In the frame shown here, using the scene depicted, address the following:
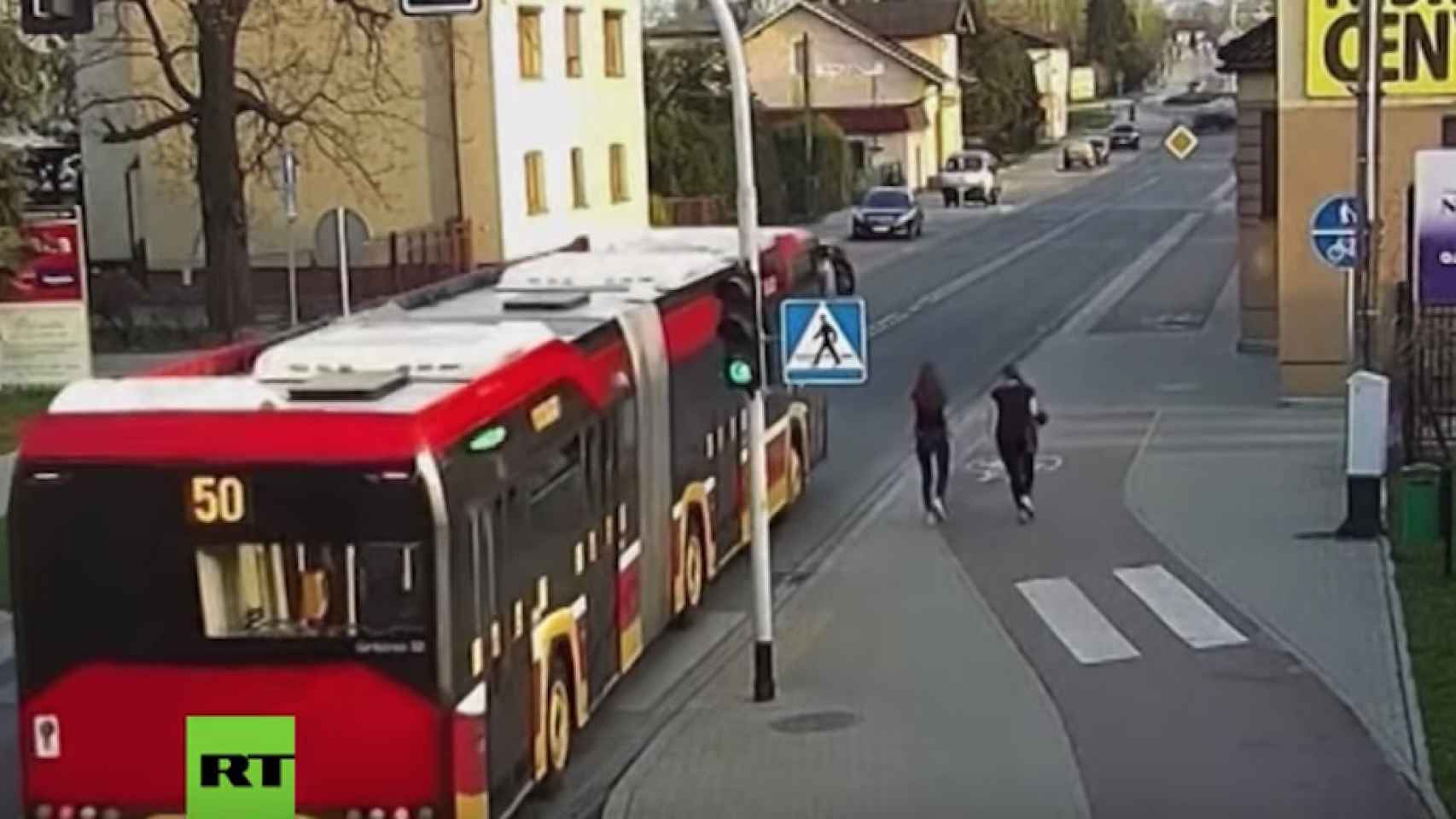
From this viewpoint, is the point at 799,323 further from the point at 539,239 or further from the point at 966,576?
the point at 539,239

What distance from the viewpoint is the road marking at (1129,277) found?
46.8 m

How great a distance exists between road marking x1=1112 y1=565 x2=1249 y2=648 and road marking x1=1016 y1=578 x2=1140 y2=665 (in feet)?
A: 1.53

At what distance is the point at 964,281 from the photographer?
188 ft

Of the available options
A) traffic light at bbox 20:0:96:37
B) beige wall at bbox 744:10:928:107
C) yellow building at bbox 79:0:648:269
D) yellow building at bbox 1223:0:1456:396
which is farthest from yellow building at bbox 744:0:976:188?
traffic light at bbox 20:0:96:37

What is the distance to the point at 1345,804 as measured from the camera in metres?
15.0

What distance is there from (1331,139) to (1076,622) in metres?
13.4

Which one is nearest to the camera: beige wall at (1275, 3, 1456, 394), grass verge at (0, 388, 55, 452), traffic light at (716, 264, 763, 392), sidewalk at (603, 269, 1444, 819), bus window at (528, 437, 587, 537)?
bus window at (528, 437, 587, 537)

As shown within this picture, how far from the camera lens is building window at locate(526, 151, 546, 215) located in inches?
2287

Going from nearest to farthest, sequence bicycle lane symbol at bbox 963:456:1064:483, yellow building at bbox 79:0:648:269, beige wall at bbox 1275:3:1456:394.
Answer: bicycle lane symbol at bbox 963:456:1064:483
beige wall at bbox 1275:3:1456:394
yellow building at bbox 79:0:648:269

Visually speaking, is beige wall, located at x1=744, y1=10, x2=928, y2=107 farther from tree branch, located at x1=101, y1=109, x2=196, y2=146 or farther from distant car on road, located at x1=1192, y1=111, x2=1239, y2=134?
tree branch, located at x1=101, y1=109, x2=196, y2=146

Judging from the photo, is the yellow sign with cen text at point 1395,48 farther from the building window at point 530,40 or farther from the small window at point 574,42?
the small window at point 574,42

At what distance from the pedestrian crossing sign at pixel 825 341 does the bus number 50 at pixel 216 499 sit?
21.2 ft

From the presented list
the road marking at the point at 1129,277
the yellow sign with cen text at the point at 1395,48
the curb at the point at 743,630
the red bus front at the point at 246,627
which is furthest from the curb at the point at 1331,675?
the road marking at the point at 1129,277

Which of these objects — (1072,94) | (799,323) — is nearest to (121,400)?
(799,323)
